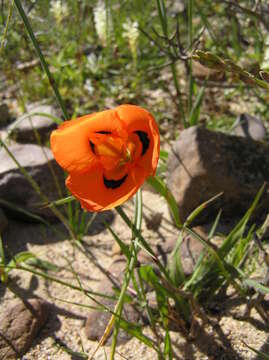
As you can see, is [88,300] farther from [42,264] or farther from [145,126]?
[145,126]

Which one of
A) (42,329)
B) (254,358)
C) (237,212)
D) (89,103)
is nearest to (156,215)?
(237,212)

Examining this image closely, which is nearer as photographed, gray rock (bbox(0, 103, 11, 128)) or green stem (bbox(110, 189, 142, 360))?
green stem (bbox(110, 189, 142, 360))

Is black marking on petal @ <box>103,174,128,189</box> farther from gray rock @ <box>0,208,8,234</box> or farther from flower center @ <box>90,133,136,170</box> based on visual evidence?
gray rock @ <box>0,208,8,234</box>

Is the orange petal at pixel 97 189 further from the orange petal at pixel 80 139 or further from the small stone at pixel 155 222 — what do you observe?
the small stone at pixel 155 222

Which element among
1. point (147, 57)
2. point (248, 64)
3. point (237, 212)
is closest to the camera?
point (237, 212)

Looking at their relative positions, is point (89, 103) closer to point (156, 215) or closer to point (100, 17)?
point (100, 17)

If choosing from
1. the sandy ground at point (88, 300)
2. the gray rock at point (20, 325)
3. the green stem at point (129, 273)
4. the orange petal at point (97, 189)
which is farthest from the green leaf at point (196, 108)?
the gray rock at point (20, 325)

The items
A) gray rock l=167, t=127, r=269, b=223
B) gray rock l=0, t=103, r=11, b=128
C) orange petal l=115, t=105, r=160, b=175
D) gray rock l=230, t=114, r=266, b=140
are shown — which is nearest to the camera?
orange petal l=115, t=105, r=160, b=175

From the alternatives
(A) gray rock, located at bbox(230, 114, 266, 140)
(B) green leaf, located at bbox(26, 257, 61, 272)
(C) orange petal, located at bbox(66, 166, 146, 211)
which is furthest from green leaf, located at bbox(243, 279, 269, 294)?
(A) gray rock, located at bbox(230, 114, 266, 140)

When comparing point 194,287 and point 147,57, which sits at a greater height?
point 147,57
